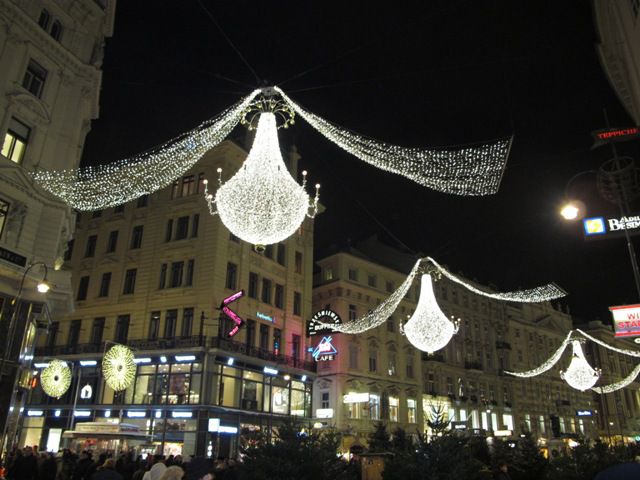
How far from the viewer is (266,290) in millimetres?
39281

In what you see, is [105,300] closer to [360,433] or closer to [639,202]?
[360,433]

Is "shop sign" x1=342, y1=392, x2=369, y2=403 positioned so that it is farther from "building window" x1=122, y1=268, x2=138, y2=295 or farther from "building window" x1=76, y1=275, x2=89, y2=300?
"building window" x1=76, y1=275, x2=89, y2=300

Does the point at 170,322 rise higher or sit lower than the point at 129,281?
lower

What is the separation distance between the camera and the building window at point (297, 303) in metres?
41.5

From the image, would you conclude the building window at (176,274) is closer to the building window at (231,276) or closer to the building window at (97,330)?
the building window at (231,276)

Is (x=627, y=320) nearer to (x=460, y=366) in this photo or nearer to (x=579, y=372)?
(x=579, y=372)

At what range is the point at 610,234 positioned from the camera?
11836 millimetres

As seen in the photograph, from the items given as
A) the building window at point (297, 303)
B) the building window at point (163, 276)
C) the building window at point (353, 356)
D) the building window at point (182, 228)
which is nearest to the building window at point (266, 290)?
the building window at point (297, 303)

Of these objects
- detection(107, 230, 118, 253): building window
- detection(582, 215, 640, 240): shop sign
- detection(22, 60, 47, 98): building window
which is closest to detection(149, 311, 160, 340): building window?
detection(107, 230, 118, 253): building window

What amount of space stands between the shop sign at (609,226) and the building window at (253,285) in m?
28.0

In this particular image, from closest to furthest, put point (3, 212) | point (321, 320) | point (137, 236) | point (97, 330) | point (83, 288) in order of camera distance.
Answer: point (3, 212), point (97, 330), point (321, 320), point (137, 236), point (83, 288)

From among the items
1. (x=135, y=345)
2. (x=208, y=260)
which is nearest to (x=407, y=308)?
(x=208, y=260)

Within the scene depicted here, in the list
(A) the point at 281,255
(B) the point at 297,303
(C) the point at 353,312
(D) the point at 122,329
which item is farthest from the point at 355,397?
(D) the point at 122,329

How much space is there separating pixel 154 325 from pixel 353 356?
688 inches
